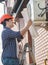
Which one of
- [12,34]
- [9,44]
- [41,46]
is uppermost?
[12,34]

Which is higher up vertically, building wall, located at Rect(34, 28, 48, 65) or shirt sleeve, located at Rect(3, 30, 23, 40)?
shirt sleeve, located at Rect(3, 30, 23, 40)

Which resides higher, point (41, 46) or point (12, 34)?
point (12, 34)

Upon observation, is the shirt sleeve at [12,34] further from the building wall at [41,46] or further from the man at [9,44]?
the building wall at [41,46]

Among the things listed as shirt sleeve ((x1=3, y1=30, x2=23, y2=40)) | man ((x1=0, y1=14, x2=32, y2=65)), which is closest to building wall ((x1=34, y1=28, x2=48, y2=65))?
man ((x1=0, y1=14, x2=32, y2=65))

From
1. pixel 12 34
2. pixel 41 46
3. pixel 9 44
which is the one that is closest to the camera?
pixel 12 34

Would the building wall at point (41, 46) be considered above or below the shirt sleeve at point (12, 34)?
below

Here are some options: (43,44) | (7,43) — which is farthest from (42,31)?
(7,43)

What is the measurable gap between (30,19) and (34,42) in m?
2.57

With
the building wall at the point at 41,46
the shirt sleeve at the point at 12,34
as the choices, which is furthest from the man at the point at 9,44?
the building wall at the point at 41,46

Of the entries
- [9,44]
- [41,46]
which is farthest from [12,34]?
[41,46]

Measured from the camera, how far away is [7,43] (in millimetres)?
5250

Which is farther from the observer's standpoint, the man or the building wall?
the building wall

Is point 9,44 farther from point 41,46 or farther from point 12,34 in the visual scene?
point 41,46

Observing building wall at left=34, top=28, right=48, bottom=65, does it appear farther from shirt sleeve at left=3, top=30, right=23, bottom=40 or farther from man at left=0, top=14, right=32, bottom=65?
shirt sleeve at left=3, top=30, right=23, bottom=40
